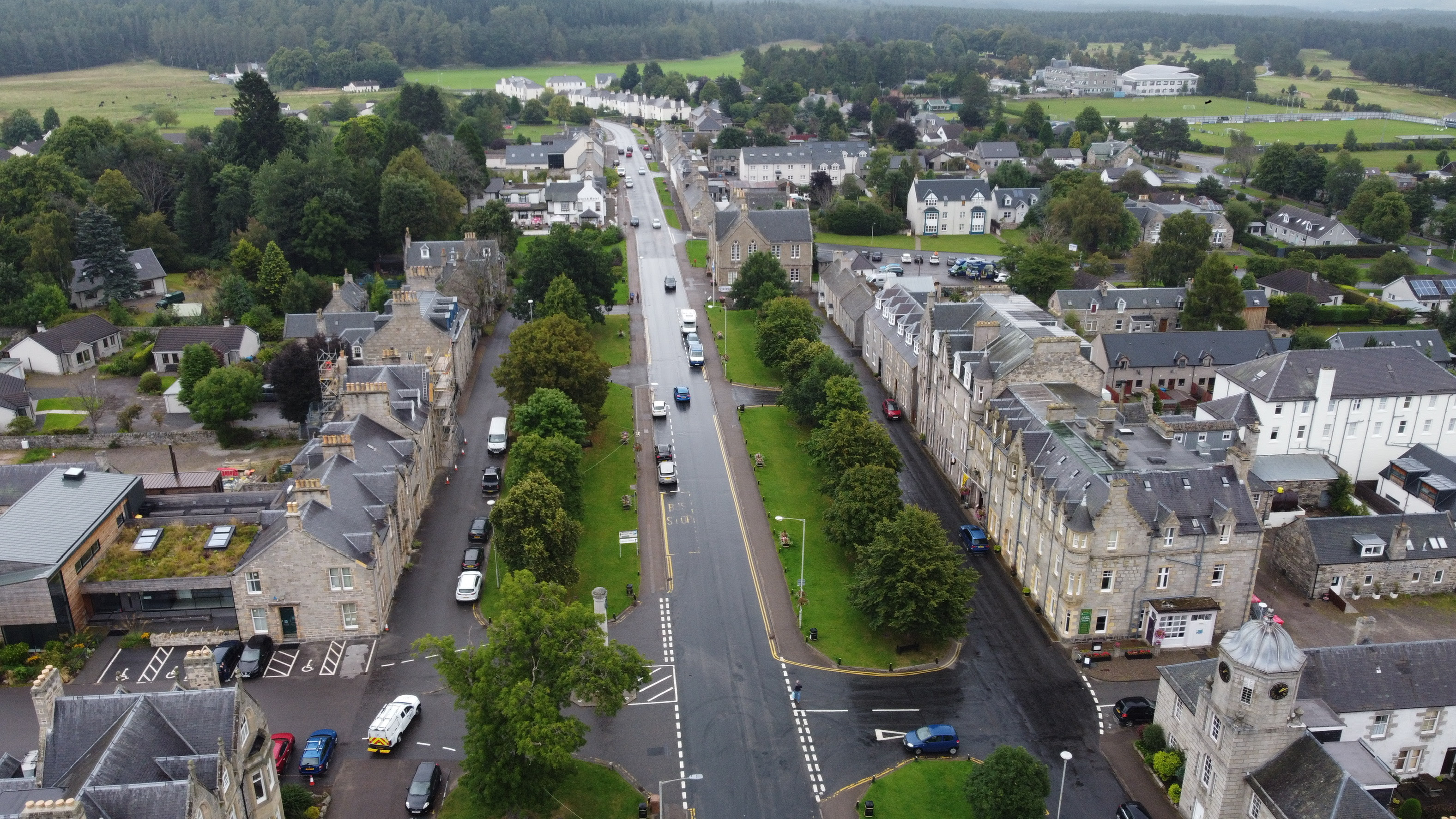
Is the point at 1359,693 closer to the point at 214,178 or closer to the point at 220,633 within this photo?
the point at 220,633

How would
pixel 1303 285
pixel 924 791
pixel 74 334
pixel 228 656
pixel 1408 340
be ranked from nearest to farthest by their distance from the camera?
1. pixel 924 791
2. pixel 228 656
3. pixel 1408 340
4. pixel 74 334
5. pixel 1303 285

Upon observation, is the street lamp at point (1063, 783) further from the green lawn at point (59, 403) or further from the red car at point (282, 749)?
the green lawn at point (59, 403)

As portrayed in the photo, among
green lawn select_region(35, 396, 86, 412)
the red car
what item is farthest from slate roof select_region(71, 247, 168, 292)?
the red car

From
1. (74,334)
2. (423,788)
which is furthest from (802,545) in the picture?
(74,334)

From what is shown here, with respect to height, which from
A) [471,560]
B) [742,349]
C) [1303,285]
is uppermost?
[1303,285]

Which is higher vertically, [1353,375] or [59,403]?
[1353,375]

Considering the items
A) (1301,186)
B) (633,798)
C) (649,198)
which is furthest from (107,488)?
(1301,186)

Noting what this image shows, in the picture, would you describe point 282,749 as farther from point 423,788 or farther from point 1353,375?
point 1353,375
